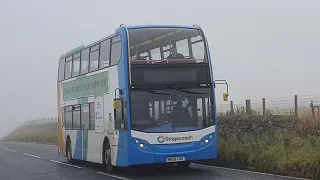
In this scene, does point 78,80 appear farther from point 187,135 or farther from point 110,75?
point 187,135

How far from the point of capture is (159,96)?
14.7 m

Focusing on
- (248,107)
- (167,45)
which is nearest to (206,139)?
(167,45)

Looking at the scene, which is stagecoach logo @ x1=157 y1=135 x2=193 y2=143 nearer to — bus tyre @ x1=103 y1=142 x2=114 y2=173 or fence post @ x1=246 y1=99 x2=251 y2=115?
bus tyre @ x1=103 y1=142 x2=114 y2=173

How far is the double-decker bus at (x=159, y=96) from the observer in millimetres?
14500

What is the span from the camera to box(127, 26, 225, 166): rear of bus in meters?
14.5

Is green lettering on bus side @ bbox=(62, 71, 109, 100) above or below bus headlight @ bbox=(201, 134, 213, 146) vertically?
above

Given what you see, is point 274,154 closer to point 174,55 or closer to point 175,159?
point 175,159

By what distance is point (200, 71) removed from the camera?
15.0 m

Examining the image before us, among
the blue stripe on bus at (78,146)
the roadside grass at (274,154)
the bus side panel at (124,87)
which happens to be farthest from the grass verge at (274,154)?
the blue stripe on bus at (78,146)

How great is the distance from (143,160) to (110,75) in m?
2.83

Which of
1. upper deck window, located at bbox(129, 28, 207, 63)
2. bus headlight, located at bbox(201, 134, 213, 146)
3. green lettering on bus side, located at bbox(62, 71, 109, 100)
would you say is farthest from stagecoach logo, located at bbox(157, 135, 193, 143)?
green lettering on bus side, located at bbox(62, 71, 109, 100)

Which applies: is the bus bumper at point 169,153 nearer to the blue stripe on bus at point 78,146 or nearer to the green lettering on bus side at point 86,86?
the green lettering on bus side at point 86,86

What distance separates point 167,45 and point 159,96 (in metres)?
1.50

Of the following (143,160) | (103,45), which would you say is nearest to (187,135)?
(143,160)
